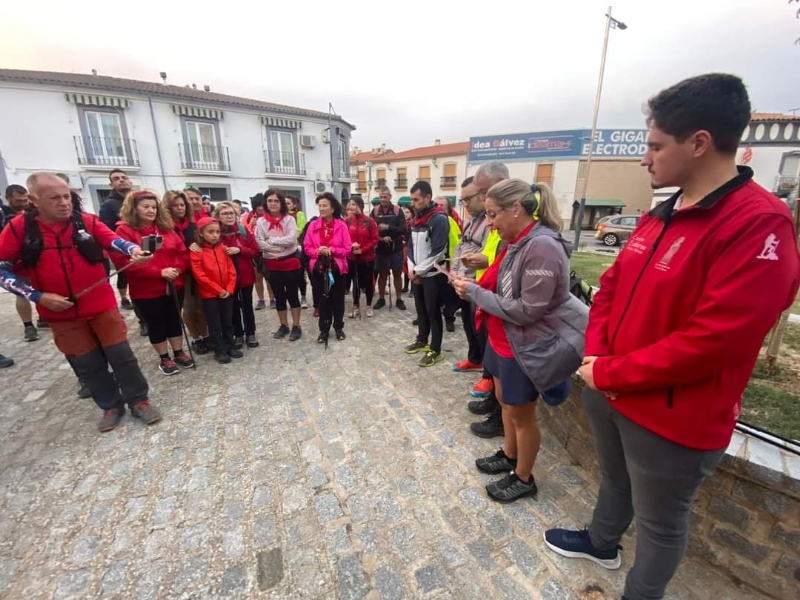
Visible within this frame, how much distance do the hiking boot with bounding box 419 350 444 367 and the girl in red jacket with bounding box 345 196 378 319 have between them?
6.11 ft

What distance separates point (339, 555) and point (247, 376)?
7.66ft

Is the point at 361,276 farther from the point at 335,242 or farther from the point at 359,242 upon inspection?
the point at 335,242

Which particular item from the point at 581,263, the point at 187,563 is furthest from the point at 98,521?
the point at 581,263

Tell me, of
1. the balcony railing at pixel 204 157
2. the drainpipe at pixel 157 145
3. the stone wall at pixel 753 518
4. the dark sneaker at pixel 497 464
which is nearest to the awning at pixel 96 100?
the drainpipe at pixel 157 145

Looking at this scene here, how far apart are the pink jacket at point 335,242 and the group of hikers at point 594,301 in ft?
2.82

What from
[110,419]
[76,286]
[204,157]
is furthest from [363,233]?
[204,157]

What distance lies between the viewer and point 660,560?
132cm

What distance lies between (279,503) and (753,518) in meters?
2.38

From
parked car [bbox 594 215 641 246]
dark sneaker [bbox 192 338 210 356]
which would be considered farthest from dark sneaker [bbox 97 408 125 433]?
parked car [bbox 594 215 641 246]

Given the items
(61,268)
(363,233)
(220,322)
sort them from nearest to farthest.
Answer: (61,268) → (220,322) → (363,233)

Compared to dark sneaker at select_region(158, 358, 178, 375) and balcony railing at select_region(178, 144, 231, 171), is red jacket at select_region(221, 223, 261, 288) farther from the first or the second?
balcony railing at select_region(178, 144, 231, 171)

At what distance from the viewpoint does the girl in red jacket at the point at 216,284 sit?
3770 mm

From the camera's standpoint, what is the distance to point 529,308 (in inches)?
69.6

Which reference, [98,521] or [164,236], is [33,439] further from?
[164,236]
